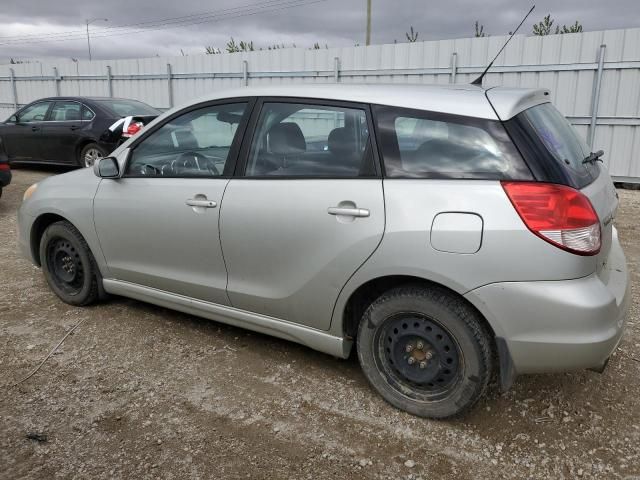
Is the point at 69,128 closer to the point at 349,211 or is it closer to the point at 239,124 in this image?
the point at 239,124

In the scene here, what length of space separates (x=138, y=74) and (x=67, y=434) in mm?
13584

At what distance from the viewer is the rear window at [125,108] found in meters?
10.1

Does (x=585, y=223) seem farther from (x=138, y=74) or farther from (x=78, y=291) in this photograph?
(x=138, y=74)

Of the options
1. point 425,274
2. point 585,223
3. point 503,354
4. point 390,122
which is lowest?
point 503,354

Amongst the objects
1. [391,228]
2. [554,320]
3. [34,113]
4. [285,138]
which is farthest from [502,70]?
[34,113]

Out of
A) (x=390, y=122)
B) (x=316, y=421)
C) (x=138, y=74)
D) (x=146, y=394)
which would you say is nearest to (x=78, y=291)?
(x=146, y=394)

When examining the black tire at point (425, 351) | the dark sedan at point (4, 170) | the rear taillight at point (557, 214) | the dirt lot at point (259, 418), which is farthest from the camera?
the dark sedan at point (4, 170)

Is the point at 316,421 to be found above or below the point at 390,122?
below

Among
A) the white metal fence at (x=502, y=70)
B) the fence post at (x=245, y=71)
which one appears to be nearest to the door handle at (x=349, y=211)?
the white metal fence at (x=502, y=70)

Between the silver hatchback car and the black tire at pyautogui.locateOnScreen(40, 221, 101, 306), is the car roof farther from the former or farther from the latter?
the black tire at pyautogui.locateOnScreen(40, 221, 101, 306)

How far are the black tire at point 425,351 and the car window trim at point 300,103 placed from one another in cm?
65

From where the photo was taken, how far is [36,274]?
16.5 ft

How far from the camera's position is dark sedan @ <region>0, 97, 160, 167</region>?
9.88 meters

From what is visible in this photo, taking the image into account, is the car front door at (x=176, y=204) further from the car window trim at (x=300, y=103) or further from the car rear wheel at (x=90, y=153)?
the car rear wheel at (x=90, y=153)
